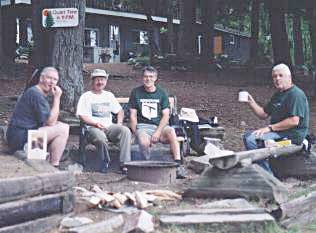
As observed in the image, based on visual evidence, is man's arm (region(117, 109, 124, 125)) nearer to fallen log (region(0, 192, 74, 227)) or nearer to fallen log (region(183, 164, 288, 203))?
fallen log (region(183, 164, 288, 203))

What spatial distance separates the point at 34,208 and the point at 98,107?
3169 millimetres

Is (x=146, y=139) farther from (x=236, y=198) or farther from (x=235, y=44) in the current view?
(x=235, y=44)

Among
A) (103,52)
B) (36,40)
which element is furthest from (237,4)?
(36,40)

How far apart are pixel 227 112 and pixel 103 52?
2404 centimetres

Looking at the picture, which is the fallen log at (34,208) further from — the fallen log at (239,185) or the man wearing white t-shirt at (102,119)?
the man wearing white t-shirt at (102,119)

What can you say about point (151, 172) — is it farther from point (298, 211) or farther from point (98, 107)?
point (298, 211)

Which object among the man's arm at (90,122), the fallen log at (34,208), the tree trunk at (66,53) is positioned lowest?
the fallen log at (34,208)

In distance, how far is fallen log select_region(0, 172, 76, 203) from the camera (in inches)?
192

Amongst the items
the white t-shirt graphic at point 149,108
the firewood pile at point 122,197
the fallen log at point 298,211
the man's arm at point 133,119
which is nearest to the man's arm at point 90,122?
the man's arm at point 133,119

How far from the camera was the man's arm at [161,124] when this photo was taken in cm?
791

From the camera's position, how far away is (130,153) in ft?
26.2

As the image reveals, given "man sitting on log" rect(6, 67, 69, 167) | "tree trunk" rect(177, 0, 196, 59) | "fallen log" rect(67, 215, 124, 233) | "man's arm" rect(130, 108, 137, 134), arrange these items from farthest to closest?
"tree trunk" rect(177, 0, 196, 59) → "man's arm" rect(130, 108, 137, 134) → "man sitting on log" rect(6, 67, 69, 167) → "fallen log" rect(67, 215, 124, 233)

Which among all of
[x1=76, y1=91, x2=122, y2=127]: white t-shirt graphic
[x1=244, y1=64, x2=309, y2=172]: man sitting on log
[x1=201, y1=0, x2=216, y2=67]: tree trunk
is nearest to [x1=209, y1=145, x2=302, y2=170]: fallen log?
[x1=244, y1=64, x2=309, y2=172]: man sitting on log

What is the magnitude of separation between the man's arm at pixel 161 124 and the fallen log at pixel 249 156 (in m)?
1.38
